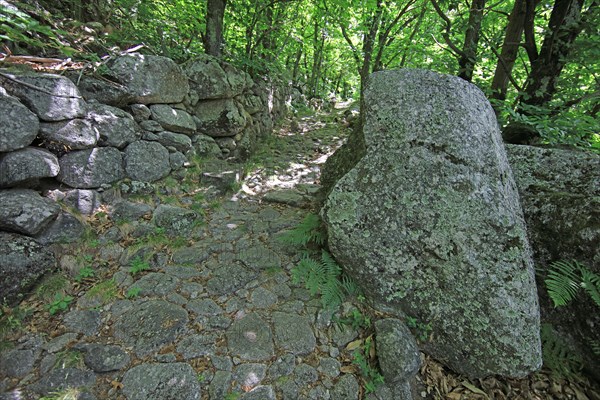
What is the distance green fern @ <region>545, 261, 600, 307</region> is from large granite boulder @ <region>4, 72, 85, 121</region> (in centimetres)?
514

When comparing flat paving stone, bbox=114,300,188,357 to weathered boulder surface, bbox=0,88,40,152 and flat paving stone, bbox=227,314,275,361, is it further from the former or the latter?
weathered boulder surface, bbox=0,88,40,152

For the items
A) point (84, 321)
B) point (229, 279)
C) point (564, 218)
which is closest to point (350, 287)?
point (229, 279)

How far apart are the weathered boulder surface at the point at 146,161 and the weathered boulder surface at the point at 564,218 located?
4.72 m

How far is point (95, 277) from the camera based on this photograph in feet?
9.54

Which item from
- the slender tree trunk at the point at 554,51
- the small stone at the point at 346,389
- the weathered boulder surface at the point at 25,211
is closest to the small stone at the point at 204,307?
the small stone at the point at 346,389

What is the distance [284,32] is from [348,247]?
7.62 meters

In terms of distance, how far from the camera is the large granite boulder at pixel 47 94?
3.08 metres

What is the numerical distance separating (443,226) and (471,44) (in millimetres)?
4122

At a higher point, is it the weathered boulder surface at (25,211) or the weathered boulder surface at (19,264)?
the weathered boulder surface at (25,211)

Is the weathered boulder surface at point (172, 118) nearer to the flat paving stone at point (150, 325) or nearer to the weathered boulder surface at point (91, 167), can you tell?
the weathered boulder surface at point (91, 167)

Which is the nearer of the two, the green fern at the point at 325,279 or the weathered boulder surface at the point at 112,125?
the green fern at the point at 325,279

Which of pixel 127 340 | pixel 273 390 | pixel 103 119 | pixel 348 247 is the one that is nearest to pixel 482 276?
pixel 348 247

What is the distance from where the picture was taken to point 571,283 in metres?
2.30

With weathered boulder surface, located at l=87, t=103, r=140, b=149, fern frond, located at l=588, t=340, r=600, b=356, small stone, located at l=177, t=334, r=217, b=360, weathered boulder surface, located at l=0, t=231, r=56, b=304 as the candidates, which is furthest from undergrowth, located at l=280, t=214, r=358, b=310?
weathered boulder surface, located at l=87, t=103, r=140, b=149
